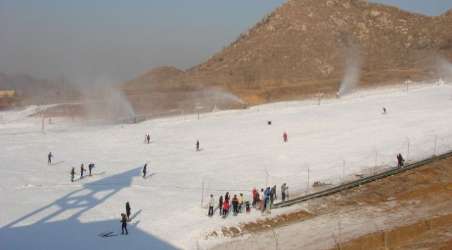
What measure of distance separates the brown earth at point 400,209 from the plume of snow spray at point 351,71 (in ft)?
126

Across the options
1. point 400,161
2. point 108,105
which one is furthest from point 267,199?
point 108,105

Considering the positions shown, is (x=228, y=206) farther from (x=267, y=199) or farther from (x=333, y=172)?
(x=333, y=172)

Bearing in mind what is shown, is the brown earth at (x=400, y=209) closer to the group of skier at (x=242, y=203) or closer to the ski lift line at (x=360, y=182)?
the ski lift line at (x=360, y=182)

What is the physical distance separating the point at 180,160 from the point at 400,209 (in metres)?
15.8

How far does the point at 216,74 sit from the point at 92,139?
5299cm

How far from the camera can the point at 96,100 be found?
74938 mm

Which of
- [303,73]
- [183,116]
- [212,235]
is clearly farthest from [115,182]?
[303,73]

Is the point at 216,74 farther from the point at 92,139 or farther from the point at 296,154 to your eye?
the point at 296,154

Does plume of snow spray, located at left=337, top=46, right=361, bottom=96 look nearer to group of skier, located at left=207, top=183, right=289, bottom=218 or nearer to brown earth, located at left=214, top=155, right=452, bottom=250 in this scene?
brown earth, located at left=214, top=155, right=452, bottom=250

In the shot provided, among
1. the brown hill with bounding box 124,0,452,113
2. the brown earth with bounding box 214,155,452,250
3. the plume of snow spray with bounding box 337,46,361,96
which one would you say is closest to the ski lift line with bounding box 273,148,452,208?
the brown earth with bounding box 214,155,452,250

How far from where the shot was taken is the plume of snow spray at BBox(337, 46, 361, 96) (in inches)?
2872

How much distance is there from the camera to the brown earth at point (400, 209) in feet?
70.5

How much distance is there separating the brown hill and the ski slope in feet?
77.5

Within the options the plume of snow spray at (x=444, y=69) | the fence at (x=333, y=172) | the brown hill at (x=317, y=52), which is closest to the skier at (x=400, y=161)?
the fence at (x=333, y=172)
